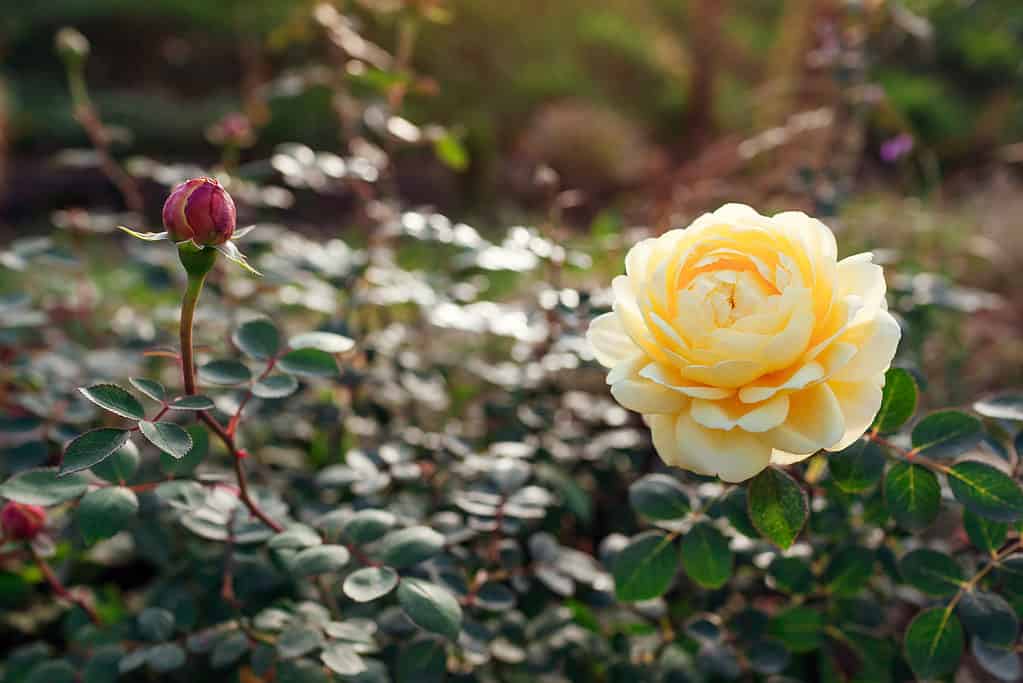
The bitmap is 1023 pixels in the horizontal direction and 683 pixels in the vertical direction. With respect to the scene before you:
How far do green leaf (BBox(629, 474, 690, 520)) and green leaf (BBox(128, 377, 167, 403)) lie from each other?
348 mm

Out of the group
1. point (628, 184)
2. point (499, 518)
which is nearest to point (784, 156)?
point (499, 518)

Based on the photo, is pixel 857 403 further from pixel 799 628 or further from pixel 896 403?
pixel 799 628

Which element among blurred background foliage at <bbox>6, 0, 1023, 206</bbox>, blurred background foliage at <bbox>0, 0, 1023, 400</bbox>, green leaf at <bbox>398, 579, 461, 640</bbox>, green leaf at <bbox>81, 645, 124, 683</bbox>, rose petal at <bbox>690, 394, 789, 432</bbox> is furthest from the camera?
blurred background foliage at <bbox>6, 0, 1023, 206</bbox>

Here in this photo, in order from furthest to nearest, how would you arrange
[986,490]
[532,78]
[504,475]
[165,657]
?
[532,78] → [504,475] → [165,657] → [986,490]

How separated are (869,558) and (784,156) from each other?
2.11 metres

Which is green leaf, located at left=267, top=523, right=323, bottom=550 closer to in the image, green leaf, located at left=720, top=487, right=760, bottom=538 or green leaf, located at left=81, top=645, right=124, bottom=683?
green leaf, located at left=81, top=645, right=124, bottom=683

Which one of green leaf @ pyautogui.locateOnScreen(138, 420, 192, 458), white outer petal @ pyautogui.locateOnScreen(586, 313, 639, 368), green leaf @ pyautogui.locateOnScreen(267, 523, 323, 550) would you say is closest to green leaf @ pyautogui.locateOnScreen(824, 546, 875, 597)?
white outer petal @ pyautogui.locateOnScreen(586, 313, 639, 368)

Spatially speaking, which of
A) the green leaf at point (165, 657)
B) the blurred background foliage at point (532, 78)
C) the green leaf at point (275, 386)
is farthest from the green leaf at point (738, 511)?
the blurred background foliage at point (532, 78)

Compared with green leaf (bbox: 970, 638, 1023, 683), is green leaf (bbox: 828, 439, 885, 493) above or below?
above

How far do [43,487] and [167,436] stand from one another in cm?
14

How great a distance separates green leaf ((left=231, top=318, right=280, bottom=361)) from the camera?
64 centimetres

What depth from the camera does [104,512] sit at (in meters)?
0.55

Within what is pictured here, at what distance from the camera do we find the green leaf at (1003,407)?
60 centimetres

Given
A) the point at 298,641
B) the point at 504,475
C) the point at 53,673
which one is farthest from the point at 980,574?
the point at 53,673
